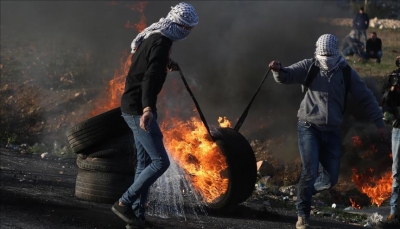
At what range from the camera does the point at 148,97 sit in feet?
19.5

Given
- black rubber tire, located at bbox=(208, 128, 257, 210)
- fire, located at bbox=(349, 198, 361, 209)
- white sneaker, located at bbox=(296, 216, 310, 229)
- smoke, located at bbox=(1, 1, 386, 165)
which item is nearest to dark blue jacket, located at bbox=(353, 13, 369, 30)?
smoke, located at bbox=(1, 1, 386, 165)

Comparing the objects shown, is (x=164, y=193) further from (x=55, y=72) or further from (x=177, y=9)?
(x=55, y=72)

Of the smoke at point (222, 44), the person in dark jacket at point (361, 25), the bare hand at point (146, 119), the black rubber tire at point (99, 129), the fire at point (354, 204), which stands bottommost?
the fire at point (354, 204)

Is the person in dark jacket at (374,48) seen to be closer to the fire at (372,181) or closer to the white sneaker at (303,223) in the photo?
the fire at (372,181)

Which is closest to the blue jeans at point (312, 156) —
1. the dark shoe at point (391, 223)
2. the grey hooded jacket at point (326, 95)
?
the grey hooded jacket at point (326, 95)

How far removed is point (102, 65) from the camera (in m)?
18.6

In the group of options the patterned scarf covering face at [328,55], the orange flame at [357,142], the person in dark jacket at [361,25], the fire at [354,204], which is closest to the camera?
the patterned scarf covering face at [328,55]

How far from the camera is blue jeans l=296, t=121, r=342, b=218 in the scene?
681 centimetres

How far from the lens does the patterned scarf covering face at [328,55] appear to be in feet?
22.3

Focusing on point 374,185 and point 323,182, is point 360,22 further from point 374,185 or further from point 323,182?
point 323,182

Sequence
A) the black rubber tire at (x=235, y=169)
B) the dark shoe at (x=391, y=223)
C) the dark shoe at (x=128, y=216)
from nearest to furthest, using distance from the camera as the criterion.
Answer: the dark shoe at (x=128, y=216), the black rubber tire at (x=235, y=169), the dark shoe at (x=391, y=223)

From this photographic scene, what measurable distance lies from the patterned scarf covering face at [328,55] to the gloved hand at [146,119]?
6.46 ft

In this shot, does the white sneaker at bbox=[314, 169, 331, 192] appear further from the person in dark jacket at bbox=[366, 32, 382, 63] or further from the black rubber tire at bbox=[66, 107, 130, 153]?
the person in dark jacket at bbox=[366, 32, 382, 63]

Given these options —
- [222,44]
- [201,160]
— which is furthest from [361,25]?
[201,160]
